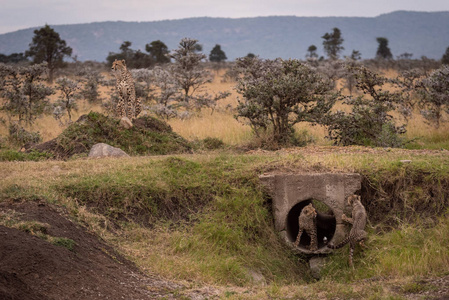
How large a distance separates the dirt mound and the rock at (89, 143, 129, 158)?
37 centimetres

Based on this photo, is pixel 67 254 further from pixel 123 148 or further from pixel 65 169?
pixel 123 148

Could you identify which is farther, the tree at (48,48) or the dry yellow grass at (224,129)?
the tree at (48,48)

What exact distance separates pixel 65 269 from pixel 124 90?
24.5ft

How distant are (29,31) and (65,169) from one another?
180 m

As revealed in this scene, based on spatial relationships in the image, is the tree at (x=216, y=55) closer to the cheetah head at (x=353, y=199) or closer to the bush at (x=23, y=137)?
the bush at (x=23, y=137)

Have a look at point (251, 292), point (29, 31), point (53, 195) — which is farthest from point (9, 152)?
point (29, 31)

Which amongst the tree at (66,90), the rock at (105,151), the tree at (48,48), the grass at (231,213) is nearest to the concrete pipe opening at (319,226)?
the grass at (231,213)

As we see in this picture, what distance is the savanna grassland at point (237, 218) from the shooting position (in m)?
6.43

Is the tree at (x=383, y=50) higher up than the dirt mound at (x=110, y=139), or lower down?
higher up

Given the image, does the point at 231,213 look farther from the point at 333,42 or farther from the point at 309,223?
the point at 333,42

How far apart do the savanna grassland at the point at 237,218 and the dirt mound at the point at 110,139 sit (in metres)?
1.27

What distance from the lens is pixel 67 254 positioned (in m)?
5.57

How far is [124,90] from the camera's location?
12180mm

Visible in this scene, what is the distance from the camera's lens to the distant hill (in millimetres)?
166925
